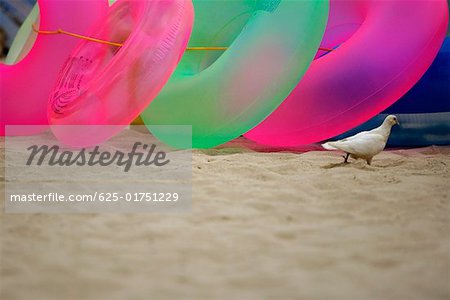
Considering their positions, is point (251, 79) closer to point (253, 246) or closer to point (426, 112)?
point (253, 246)

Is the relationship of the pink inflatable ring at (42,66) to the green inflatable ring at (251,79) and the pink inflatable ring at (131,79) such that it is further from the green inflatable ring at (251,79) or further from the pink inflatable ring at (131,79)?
the green inflatable ring at (251,79)

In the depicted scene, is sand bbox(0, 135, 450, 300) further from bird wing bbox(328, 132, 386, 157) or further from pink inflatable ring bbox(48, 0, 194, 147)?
pink inflatable ring bbox(48, 0, 194, 147)

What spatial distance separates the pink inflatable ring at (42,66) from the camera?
343 cm

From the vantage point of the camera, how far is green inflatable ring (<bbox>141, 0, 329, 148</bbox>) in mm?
2637

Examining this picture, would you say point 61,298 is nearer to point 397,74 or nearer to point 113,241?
point 113,241

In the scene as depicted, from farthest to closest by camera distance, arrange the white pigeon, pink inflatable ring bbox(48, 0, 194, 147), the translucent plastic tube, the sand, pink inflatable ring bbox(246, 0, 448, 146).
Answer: the translucent plastic tube
pink inflatable ring bbox(246, 0, 448, 146)
the white pigeon
pink inflatable ring bbox(48, 0, 194, 147)
the sand

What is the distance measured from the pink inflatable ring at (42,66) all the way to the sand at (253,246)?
1.78m

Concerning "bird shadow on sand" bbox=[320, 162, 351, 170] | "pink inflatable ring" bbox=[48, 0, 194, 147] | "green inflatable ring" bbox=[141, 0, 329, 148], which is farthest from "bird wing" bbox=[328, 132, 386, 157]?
"pink inflatable ring" bbox=[48, 0, 194, 147]

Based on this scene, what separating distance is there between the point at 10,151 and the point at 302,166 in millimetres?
1769

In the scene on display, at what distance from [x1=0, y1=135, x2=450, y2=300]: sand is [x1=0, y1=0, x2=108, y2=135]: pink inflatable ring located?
1.78 m

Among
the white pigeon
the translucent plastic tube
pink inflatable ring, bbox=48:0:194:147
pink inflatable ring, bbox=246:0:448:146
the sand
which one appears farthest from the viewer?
the translucent plastic tube

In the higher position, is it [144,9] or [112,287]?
[144,9]

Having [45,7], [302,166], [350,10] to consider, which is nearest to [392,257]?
[302,166]

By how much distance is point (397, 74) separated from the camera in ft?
8.93
